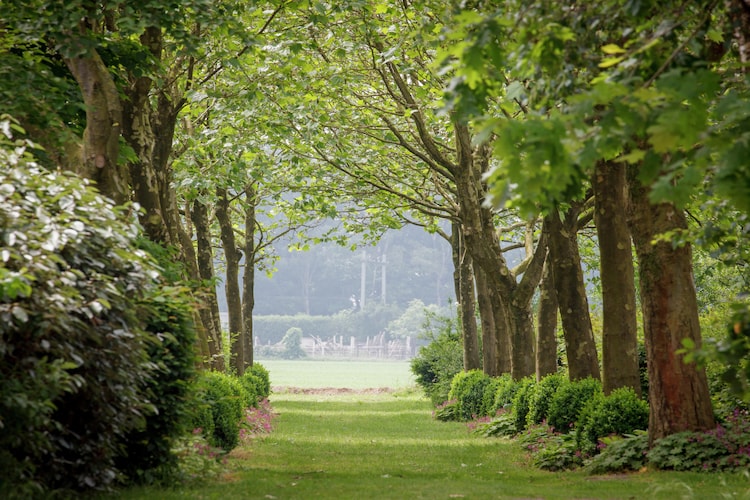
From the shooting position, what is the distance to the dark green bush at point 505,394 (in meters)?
20.5

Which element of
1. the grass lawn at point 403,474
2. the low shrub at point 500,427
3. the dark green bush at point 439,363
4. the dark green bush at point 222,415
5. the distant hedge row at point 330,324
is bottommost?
the grass lawn at point 403,474

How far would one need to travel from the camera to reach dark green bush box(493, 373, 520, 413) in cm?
2046

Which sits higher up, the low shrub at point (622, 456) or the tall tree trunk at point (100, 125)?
the tall tree trunk at point (100, 125)

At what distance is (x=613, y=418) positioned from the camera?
43.1 ft

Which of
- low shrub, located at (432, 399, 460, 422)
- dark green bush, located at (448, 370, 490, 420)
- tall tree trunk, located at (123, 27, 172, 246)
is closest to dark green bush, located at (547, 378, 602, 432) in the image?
tall tree trunk, located at (123, 27, 172, 246)

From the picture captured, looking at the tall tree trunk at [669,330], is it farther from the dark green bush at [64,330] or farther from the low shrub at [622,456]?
the dark green bush at [64,330]

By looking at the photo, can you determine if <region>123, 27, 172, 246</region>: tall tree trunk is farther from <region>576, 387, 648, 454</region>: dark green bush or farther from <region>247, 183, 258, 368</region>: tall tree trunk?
<region>247, 183, 258, 368</region>: tall tree trunk

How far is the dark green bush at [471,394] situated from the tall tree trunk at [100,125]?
45.8 feet

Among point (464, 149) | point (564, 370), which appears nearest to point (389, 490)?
point (464, 149)

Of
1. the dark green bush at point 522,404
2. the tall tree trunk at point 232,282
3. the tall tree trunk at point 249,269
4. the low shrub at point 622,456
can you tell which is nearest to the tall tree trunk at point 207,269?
the tall tree trunk at point 232,282

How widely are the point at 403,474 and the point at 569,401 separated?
394 centimetres

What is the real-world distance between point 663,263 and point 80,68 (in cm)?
773

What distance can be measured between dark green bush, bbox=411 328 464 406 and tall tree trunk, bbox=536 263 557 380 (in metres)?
11.5

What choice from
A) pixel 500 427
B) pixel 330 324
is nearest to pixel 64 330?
pixel 500 427
